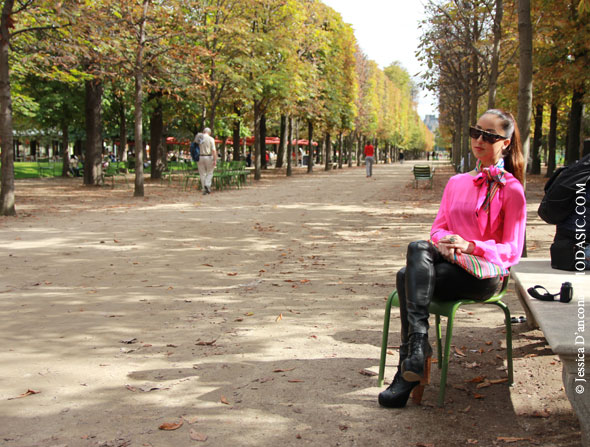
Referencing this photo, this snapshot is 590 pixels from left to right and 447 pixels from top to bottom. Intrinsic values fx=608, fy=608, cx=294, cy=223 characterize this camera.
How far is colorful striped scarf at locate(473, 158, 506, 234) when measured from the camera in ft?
12.3

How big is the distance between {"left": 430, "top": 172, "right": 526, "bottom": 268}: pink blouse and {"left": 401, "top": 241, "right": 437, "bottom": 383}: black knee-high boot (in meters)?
0.30

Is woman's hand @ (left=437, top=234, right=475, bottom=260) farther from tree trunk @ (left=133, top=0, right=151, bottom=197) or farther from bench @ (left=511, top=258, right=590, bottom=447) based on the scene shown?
tree trunk @ (left=133, top=0, right=151, bottom=197)

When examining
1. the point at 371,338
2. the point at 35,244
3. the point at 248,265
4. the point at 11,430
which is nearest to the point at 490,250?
the point at 371,338

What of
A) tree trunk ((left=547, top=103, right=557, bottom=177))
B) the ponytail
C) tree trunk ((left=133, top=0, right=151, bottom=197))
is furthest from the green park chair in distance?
the ponytail

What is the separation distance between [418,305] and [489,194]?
2.82 feet

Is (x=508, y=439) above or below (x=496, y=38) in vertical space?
below

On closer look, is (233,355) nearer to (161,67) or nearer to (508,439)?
(508,439)

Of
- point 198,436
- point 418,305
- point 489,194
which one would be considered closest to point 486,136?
point 489,194

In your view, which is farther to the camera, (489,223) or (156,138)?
(156,138)

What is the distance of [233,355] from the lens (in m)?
4.49

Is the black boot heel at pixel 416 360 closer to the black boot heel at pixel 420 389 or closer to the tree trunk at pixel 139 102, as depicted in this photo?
the black boot heel at pixel 420 389

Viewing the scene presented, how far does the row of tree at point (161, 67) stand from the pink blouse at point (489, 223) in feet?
39.2

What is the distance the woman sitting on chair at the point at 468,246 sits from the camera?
352cm

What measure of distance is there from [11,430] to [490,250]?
2.87 m
